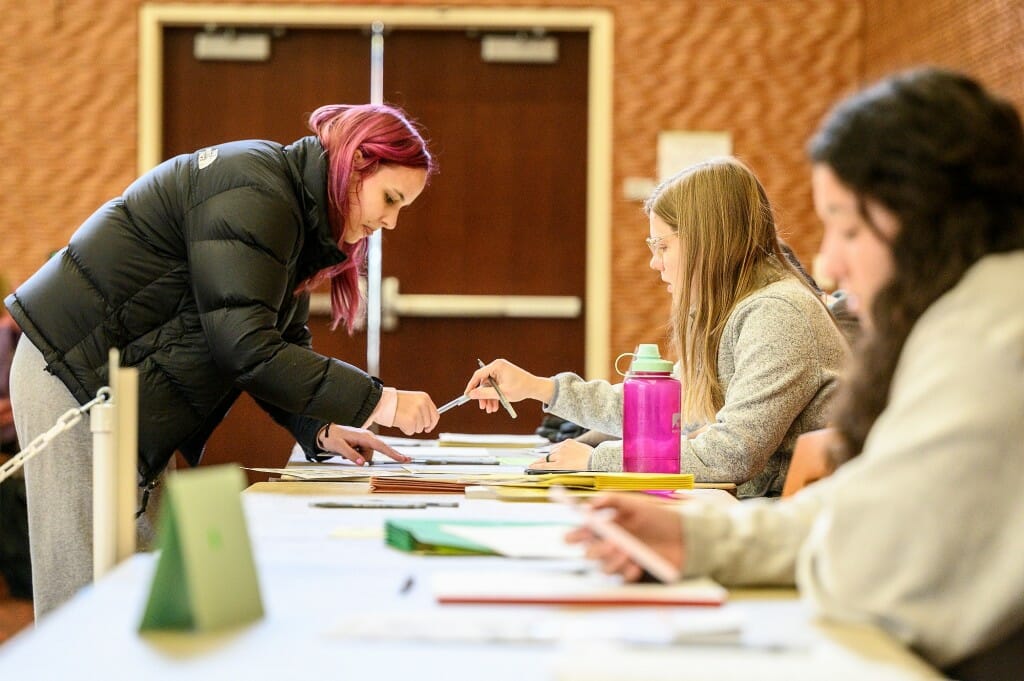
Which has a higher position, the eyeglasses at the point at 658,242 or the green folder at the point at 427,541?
the eyeglasses at the point at 658,242

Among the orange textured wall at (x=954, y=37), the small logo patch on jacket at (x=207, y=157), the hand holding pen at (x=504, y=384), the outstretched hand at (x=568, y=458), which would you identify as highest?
the orange textured wall at (x=954, y=37)

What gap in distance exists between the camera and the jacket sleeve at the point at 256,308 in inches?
81.6

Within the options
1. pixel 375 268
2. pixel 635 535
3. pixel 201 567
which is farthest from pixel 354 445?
pixel 375 268

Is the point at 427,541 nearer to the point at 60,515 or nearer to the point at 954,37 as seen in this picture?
the point at 60,515

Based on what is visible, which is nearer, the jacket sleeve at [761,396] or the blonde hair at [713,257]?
the jacket sleeve at [761,396]

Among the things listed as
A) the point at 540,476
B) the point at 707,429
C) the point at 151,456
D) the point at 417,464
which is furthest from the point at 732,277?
the point at 151,456

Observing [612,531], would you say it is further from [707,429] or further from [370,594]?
[707,429]

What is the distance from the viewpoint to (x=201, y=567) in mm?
959

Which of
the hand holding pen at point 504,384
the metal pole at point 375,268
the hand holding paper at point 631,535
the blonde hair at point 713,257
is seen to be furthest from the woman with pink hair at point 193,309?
the metal pole at point 375,268

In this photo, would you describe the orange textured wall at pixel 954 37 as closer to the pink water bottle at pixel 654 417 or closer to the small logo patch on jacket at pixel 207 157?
the pink water bottle at pixel 654 417

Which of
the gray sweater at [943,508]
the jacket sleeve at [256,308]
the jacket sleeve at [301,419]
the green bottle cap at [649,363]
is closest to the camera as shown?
the gray sweater at [943,508]

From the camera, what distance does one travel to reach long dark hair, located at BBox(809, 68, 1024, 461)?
3.47 ft

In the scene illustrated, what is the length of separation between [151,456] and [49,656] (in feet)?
4.52

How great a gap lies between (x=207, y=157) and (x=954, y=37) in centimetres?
322
